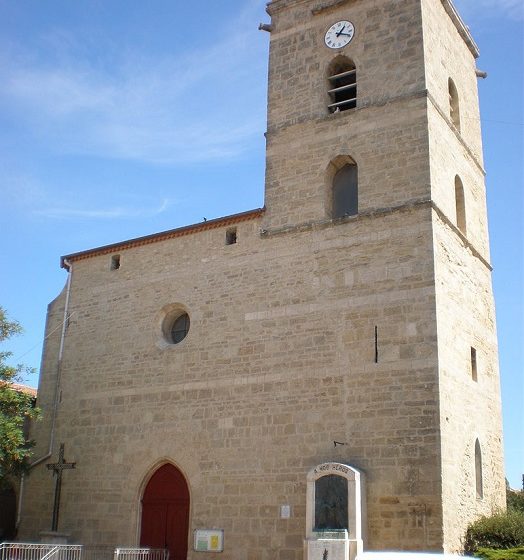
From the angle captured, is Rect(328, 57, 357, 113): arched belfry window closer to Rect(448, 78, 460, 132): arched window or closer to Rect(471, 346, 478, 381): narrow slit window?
Rect(448, 78, 460, 132): arched window

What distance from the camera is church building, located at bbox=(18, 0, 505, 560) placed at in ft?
44.3

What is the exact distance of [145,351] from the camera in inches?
679

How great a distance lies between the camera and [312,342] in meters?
14.9

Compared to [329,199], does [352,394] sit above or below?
below

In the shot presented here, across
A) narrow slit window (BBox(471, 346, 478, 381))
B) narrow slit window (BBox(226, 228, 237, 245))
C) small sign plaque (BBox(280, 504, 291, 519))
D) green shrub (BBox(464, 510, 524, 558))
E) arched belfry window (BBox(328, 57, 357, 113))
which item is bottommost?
green shrub (BBox(464, 510, 524, 558))

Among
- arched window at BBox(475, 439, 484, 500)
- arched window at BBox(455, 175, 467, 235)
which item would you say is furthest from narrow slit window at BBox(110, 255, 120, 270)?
arched window at BBox(475, 439, 484, 500)

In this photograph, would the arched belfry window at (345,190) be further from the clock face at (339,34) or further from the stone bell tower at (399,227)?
the clock face at (339,34)

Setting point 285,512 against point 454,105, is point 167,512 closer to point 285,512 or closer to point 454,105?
point 285,512

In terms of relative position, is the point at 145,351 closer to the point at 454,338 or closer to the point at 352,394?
the point at 352,394

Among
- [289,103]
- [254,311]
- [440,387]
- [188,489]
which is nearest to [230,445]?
[188,489]

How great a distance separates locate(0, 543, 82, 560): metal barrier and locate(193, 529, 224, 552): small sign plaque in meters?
2.70

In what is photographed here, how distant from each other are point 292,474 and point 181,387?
3.41m

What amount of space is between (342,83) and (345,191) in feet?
9.54

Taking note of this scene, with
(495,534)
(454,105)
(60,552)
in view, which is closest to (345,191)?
(454,105)
